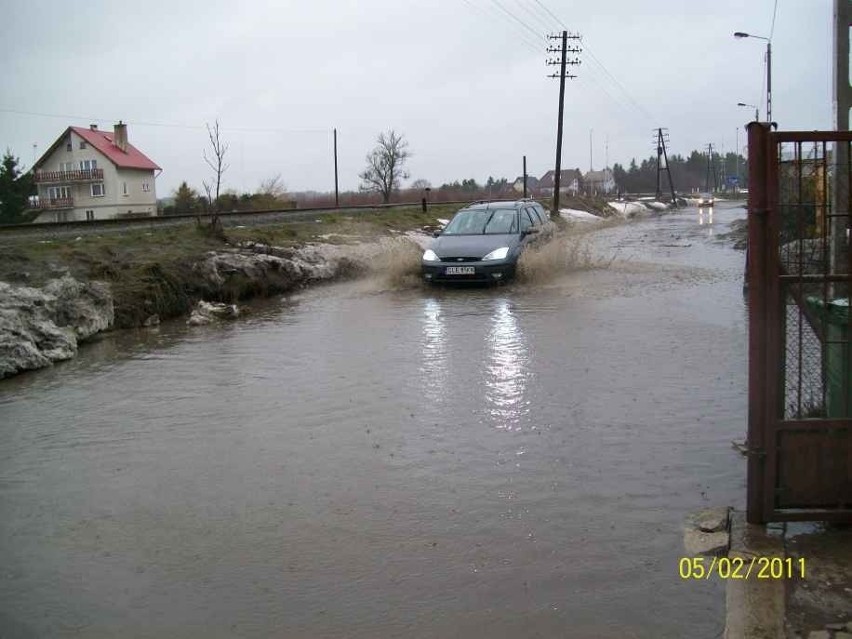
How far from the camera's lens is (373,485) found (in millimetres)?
5098

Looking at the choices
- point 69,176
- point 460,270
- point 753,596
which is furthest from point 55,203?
point 753,596

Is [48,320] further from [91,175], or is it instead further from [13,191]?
[91,175]

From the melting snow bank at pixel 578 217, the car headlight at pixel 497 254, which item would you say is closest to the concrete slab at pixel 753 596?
the car headlight at pixel 497 254

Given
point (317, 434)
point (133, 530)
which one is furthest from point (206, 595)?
point (317, 434)

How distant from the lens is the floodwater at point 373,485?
367cm

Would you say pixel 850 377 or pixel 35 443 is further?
pixel 35 443

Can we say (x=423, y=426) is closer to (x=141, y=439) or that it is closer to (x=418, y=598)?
(x=141, y=439)

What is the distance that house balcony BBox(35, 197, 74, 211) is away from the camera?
5864 cm

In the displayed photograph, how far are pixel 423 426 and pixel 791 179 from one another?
10.9ft

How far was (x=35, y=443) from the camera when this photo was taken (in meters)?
6.30

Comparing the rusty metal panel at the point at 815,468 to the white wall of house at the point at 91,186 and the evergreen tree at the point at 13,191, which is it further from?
the white wall of house at the point at 91,186

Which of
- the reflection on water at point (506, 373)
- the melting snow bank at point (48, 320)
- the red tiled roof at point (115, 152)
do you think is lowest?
the reflection on water at point (506, 373)

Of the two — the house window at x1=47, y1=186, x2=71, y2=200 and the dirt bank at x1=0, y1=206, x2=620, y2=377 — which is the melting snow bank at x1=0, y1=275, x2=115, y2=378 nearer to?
the dirt bank at x1=0, y1=206, x2=620, y2=377

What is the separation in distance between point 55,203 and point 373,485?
6268cm
